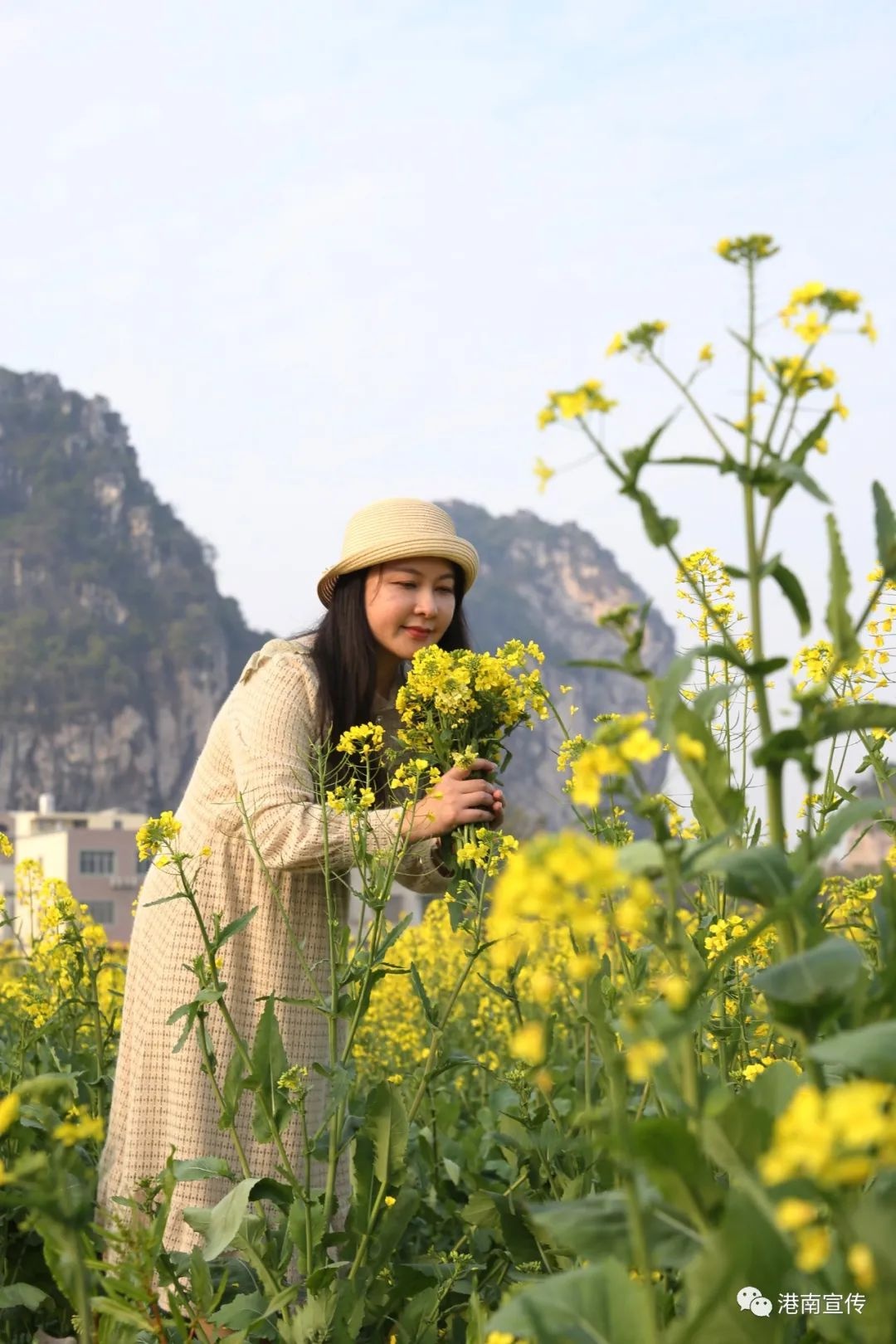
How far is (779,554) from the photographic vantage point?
3.35ft

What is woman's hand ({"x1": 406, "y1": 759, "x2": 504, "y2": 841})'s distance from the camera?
6.92 ft

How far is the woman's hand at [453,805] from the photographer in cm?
211

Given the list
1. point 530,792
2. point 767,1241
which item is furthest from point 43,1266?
point 530,792

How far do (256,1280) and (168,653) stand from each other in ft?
299

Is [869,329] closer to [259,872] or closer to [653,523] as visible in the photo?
[653,523]

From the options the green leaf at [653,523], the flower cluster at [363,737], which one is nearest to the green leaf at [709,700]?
the green leaf at [653,523]

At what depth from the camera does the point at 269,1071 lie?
1920mm

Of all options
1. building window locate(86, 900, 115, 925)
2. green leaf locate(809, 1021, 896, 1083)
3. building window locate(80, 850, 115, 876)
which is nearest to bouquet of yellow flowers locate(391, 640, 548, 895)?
green leaf locate(809, 1021, 896, 1083)

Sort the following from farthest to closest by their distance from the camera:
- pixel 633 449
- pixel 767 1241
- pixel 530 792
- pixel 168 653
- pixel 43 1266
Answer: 1. pixel 530 792
2. pixel 168 653
3. pixel 43 1266
4. pixel 633 449
5. pixel 767 1241

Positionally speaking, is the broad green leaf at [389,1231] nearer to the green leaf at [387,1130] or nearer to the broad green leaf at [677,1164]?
the green leaf at [387,1130]

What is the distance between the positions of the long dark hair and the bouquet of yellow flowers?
43 cm

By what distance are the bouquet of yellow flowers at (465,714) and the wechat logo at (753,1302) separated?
1.16 meters

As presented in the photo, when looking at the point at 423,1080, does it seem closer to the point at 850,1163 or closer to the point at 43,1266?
the point at 43,1266

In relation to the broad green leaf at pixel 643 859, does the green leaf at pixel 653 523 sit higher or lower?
higher
